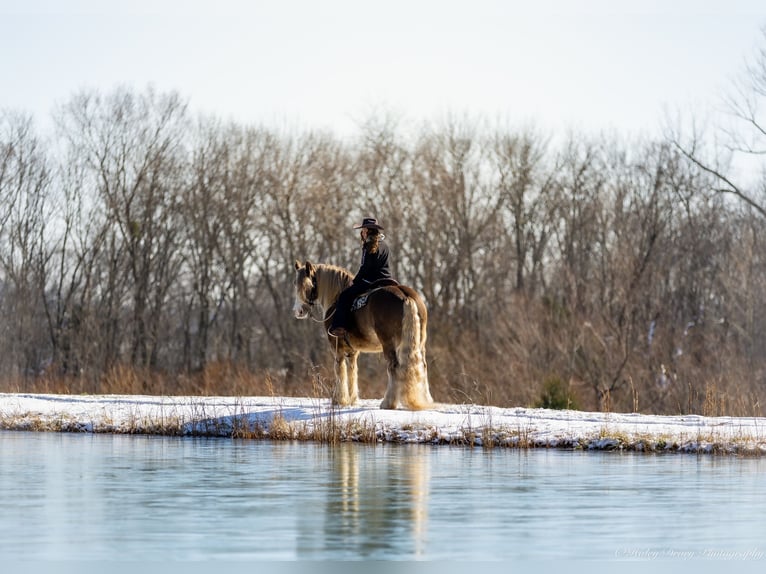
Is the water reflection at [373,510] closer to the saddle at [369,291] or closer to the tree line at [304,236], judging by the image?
the saddle at [369,291]

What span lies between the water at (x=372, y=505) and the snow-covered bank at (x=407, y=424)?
0.86 meters

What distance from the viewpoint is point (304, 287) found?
20.2 meters

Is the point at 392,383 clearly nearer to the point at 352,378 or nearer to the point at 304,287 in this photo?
the point at 352,378

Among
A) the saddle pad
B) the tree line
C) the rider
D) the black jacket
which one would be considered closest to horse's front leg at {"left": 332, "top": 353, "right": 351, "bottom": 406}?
the rider

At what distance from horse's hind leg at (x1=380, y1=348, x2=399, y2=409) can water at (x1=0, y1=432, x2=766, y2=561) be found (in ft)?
8.40

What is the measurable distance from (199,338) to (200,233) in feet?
13.3

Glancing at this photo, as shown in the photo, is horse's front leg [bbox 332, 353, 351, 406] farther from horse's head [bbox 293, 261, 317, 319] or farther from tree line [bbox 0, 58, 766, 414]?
tree line [bbox 0, 58, 766, 414]

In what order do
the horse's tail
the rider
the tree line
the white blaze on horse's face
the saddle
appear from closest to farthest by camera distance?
the horse's tail < the saddle < the rider < the white blaze on horse's face < the tree line

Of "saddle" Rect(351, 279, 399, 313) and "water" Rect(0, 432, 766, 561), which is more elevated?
"saddle" Rect(351, 279, 399, 313)

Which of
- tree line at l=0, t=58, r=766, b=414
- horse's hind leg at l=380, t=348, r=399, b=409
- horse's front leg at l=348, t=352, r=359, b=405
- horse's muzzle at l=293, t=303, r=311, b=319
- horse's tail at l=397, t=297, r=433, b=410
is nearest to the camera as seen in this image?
horse's tail at l=397, t=297, r=433, b=410

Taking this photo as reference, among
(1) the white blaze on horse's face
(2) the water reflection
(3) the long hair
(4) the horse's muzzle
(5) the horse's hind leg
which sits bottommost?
(2) the water reflection

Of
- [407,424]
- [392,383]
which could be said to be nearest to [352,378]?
[392,383]

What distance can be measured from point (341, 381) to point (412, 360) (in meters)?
1.49

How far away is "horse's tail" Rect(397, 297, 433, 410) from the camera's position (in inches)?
727
